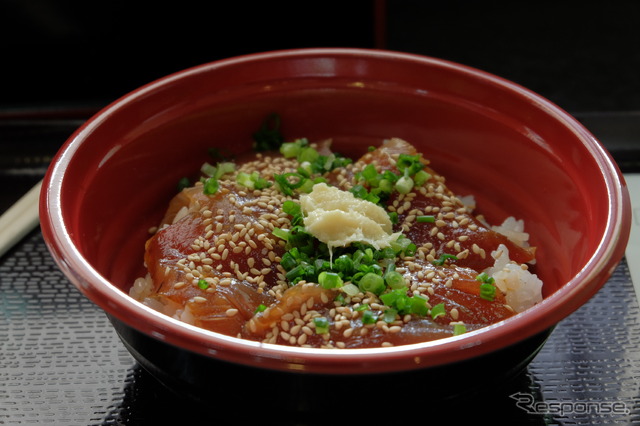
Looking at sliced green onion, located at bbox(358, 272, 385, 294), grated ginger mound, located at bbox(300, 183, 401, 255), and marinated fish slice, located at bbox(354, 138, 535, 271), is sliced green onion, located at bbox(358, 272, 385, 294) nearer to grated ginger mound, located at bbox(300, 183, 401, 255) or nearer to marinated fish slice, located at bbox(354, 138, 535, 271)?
grated ginger mound, located at bbox(300, 183, 401, 255)

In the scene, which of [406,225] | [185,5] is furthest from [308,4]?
[406,225]

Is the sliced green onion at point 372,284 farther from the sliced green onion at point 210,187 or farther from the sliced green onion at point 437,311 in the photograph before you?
the sliced green onion at point 210,187

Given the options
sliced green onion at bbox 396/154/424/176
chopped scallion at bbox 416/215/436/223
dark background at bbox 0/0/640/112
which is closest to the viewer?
chopped scallion at bbox 416/215/436/223

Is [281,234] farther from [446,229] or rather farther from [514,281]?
[514,281]

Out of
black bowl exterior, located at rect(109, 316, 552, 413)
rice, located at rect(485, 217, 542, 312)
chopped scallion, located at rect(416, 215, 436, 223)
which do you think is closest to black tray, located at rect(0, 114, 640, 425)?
black bowl exterior, located at rect(109, 316, 552, 413)

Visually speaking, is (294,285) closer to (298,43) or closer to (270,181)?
(270,181)

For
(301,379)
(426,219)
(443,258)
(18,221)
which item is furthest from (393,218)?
(18,221)
